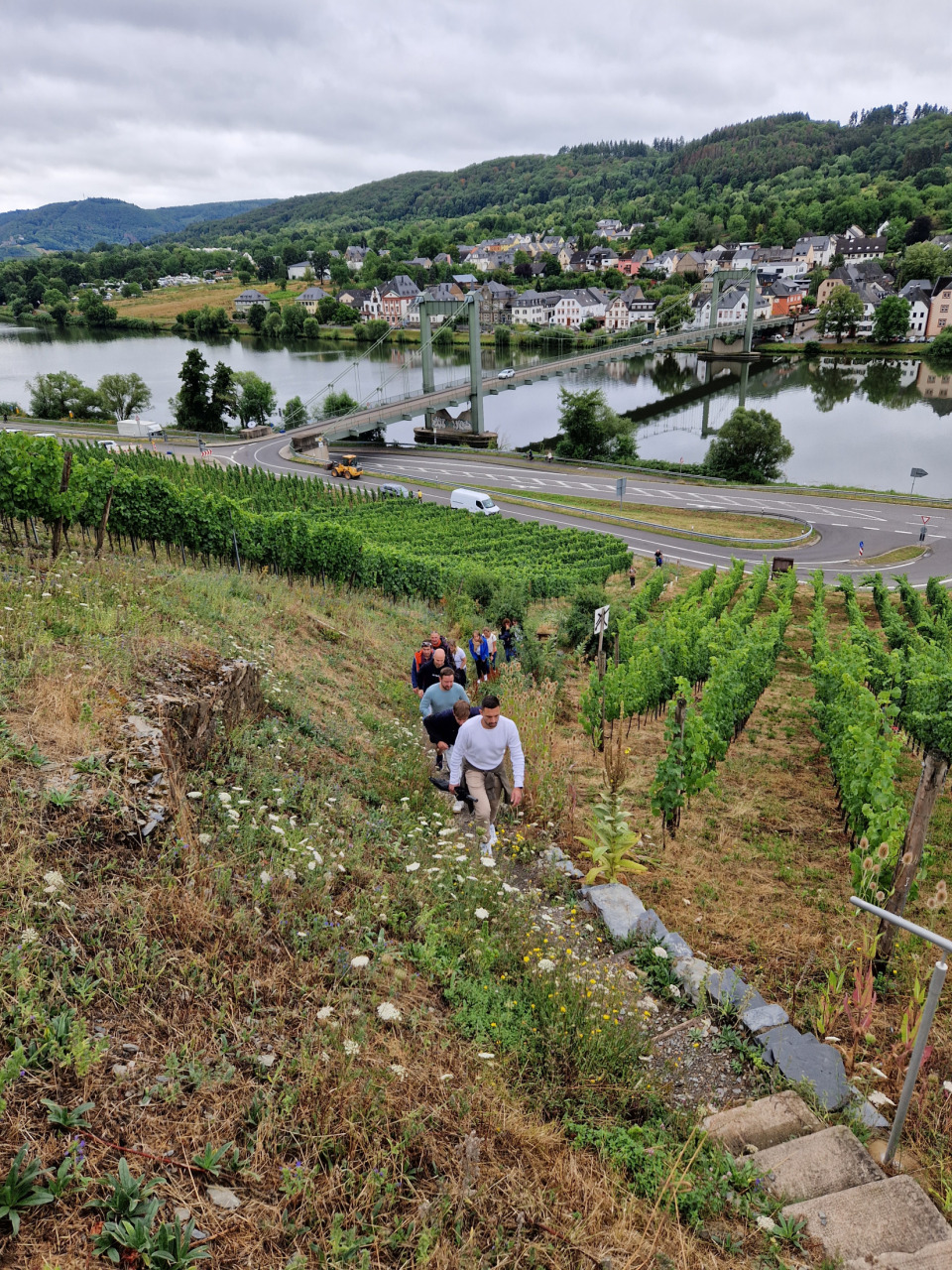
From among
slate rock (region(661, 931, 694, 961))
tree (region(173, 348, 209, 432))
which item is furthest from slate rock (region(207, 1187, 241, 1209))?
tree (region(173, 348, 209, 432))

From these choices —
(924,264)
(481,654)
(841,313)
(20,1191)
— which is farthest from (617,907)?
(924,264)

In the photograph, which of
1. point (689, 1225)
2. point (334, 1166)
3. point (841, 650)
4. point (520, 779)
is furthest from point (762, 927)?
point (841, 650)

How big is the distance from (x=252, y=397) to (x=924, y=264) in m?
108

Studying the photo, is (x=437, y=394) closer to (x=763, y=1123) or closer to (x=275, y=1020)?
(x=275, y=1020)

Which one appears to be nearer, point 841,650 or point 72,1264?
point 72,1264

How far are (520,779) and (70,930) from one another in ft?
11.8

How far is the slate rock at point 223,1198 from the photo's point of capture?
2908mm

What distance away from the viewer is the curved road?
108 feet

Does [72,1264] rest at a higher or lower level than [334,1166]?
higher

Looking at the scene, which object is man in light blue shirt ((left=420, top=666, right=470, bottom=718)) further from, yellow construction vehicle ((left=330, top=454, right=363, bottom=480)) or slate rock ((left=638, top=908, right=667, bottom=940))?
yellow construction vehicle ((left=330, top=454, right=363, bottom=480))

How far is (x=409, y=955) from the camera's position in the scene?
4.55 metres

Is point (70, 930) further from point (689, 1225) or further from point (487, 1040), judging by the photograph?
point (689, 1225)

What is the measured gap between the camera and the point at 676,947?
5.47 meters

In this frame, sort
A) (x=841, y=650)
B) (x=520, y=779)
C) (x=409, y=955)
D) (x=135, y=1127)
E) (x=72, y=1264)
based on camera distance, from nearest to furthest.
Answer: (x=72, y=1264)
(x=135, y=1127)
(x=409, y=955)
(x=520, y=779)
(x=841, y=650)
